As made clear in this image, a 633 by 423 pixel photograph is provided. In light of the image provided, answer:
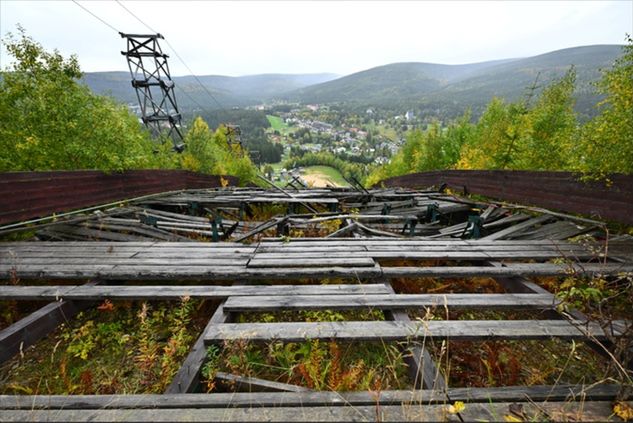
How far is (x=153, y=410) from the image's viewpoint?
1879 mm

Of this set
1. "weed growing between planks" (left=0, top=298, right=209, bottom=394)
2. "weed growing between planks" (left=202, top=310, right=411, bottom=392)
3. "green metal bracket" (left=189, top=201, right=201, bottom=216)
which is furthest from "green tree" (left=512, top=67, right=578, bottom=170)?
"weed growing between planks" (left=0, top=298, right=209, bottom=394)

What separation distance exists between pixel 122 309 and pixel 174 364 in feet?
5.94

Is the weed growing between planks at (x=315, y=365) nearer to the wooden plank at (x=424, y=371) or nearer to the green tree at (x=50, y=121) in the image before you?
the wooden plank at (x=424, y=371)

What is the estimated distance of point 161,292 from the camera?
3.38m

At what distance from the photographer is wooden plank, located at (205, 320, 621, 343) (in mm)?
2584

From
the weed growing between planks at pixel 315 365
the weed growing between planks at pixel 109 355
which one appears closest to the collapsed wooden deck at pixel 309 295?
the weed growing between planks at pixel 315 365

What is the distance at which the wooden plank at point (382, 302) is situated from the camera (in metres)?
3.05

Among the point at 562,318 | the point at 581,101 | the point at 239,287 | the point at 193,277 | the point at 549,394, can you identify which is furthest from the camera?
the point at 581,101

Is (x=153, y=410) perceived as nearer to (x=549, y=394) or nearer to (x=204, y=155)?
(x=549, y=394)

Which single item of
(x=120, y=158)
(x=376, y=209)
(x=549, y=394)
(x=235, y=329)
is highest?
(x=120, y=158)

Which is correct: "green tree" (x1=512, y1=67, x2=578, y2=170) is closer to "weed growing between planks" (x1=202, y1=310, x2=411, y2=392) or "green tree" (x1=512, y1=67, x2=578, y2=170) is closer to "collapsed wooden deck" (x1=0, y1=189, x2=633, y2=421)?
"collapsed wooden deck" (x1=0, y1=189, x2=633, y2=421)

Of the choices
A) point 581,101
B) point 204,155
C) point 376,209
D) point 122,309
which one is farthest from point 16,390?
point 581,101

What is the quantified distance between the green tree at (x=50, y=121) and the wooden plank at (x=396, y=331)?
379 inches

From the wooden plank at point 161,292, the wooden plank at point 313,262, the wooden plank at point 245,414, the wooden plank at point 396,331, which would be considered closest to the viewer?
the wooden plank at point 245,414
